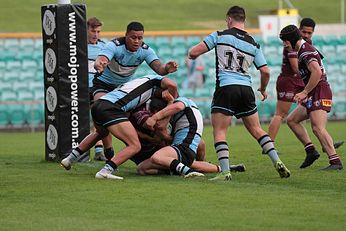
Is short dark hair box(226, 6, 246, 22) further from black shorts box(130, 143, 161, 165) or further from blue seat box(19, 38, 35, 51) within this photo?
blue seat box(19, 38, 35, 51)

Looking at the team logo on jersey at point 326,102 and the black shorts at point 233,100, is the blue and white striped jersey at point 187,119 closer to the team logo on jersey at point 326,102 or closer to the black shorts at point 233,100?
the black shorts at point 233,100

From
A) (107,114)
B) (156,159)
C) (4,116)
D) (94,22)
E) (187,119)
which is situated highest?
(94,22)

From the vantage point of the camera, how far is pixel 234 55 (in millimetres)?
12547

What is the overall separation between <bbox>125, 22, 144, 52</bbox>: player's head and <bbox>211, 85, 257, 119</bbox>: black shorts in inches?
58.8

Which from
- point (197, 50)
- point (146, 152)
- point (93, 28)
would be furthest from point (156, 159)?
point (93, 28)

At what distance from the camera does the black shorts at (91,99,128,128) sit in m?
12.7

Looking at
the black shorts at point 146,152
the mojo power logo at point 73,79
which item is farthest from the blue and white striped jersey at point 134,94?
the mojo power logo at point 73,79

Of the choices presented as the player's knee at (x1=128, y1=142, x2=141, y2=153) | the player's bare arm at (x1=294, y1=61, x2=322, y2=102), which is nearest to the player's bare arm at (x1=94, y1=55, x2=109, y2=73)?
the player's knee at (x1=128, y1=142, x2=141, y2=153)

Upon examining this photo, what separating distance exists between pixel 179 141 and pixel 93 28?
400cm

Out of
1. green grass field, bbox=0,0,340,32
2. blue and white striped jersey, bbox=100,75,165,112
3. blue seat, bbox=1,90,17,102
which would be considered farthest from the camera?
green grass field, bbox=0,0,340,32

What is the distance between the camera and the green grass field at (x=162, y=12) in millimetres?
41281

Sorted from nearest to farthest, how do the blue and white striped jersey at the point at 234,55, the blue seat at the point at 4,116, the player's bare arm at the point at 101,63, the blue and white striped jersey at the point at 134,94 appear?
the blue and white striped jersey at the point at 234,55 → the blue and white striped jersey at the point at 134,94 → the player's bare arm at the point at 101,63 → the blue seat at the point at 4,116

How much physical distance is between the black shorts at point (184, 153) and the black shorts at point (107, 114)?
2.48 feet

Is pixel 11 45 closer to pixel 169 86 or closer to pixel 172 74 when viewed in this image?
pixel 172 74
